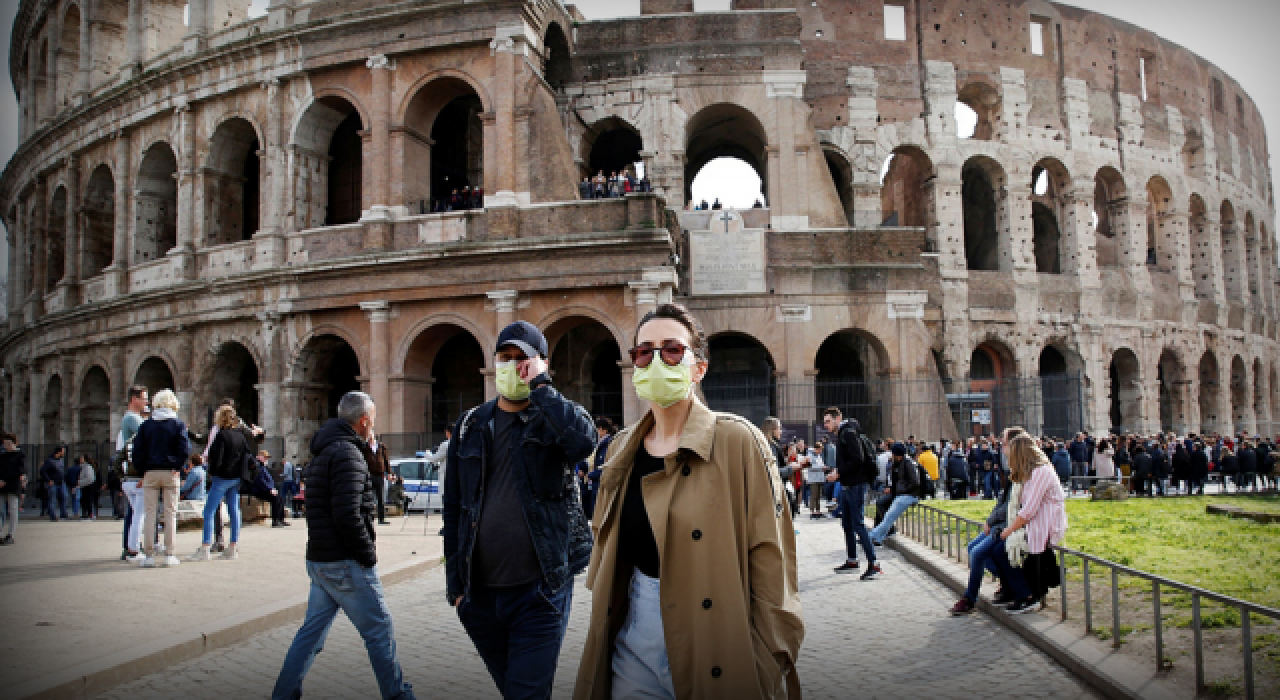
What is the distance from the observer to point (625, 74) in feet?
77.1

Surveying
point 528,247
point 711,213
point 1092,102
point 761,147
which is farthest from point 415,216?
point 1092,102

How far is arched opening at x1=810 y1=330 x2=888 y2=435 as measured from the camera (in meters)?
22.8

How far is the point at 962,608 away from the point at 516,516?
4.83 meters

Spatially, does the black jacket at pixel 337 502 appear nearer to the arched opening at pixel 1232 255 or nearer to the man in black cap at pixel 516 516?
the man in black cap at pixel 516 516

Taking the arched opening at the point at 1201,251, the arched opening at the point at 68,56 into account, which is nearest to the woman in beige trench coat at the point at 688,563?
the arched opening at the point at 68,56

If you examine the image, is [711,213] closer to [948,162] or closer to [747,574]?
[948,162]

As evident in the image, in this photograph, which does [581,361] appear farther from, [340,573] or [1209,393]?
[1209,393]

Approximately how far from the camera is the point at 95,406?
1025 inches

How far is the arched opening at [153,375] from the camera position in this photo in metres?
23.9

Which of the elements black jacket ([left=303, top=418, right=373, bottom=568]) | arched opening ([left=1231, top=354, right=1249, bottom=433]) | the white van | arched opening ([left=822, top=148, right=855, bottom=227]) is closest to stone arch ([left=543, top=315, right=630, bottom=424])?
the white van

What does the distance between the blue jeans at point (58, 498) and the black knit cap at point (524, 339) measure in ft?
59.4

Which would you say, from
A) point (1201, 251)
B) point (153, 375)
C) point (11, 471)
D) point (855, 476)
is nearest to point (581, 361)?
point (153, 375)

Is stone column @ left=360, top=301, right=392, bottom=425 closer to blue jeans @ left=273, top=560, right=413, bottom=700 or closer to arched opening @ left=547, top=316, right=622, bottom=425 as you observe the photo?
arched opening @ left=547, top=316, right=622, bottom=425

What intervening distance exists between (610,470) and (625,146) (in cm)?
2462
